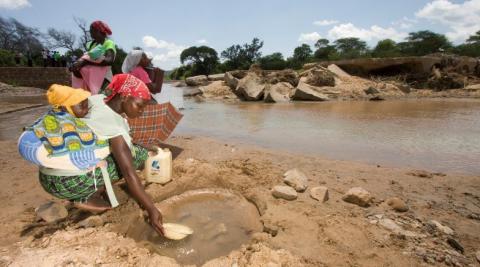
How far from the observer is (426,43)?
1146 inches

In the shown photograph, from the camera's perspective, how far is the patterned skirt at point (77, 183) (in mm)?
1913

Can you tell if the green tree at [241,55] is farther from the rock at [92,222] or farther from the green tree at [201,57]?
the rock at [92,222]

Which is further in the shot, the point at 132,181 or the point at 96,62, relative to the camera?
the point at 96,62

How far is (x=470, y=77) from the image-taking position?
14461 mm

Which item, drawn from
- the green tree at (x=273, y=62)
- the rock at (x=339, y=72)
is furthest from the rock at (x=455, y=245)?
the green tree at (x=273, y=62)

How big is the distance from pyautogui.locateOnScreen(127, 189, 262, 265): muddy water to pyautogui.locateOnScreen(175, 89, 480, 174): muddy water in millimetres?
1873

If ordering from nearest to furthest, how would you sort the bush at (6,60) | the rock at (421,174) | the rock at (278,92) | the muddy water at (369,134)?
1. the rock at (421,174)
2. the muddy water at (369,134)
3. the rock at (278,92)
4. the bush at (6,60)

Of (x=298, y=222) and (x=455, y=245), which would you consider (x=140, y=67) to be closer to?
(x=298, y=222)

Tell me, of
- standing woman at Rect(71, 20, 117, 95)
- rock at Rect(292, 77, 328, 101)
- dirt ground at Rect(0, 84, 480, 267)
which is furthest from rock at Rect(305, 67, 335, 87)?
standing woman at Rect(71, 20, 117, 95)

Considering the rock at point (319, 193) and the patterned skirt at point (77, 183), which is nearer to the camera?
the patterned skirt at point (77, 183)

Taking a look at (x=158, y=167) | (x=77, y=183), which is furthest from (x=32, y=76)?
(x=77, y=183)

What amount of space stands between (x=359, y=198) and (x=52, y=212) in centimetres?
242

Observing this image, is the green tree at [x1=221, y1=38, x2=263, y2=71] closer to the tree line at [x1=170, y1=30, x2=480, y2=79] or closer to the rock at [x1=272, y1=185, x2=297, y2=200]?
the tree line at [x1=170, y1=30, x2=480, y2=79]

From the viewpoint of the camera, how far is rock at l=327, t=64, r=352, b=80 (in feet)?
46.8
